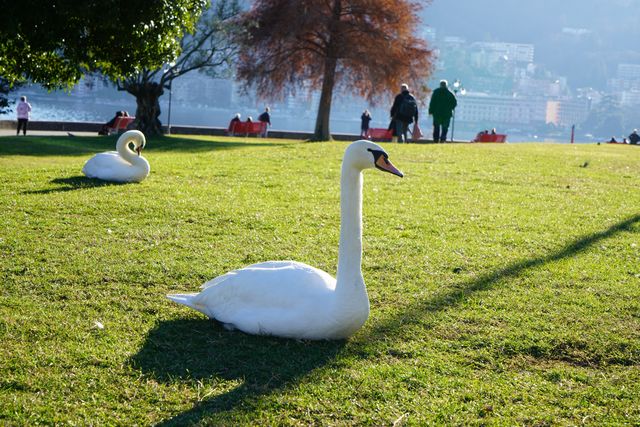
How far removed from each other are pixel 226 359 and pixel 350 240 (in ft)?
3.68

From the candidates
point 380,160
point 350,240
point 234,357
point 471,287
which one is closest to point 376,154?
point 380,160

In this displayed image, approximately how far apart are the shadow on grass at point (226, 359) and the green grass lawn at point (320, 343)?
0.02m

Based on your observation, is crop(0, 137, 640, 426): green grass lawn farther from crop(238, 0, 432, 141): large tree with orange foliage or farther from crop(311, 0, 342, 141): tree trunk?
crop(238, 0, 432, 141): large tree with orange foliage

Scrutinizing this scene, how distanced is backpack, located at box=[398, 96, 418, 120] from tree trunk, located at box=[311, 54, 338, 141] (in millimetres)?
6786

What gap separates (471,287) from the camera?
664 centimetres

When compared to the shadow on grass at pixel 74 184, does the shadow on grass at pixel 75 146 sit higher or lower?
higher

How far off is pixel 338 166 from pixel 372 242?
7.06 metres

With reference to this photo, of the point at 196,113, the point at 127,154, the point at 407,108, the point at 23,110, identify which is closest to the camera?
the point at 127,154

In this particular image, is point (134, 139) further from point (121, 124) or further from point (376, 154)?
point (121, 124)

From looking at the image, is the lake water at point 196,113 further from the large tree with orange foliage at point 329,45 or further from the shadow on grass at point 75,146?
the shadow on grass at point 75,146

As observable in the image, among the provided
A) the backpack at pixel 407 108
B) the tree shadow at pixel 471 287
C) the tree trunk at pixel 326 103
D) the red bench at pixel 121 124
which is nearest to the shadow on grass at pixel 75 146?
the red bench at pixel 121 124

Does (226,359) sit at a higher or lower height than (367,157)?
lower

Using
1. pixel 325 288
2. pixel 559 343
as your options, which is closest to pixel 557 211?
pixel 559 343

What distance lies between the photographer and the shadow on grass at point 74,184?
35.1ft
